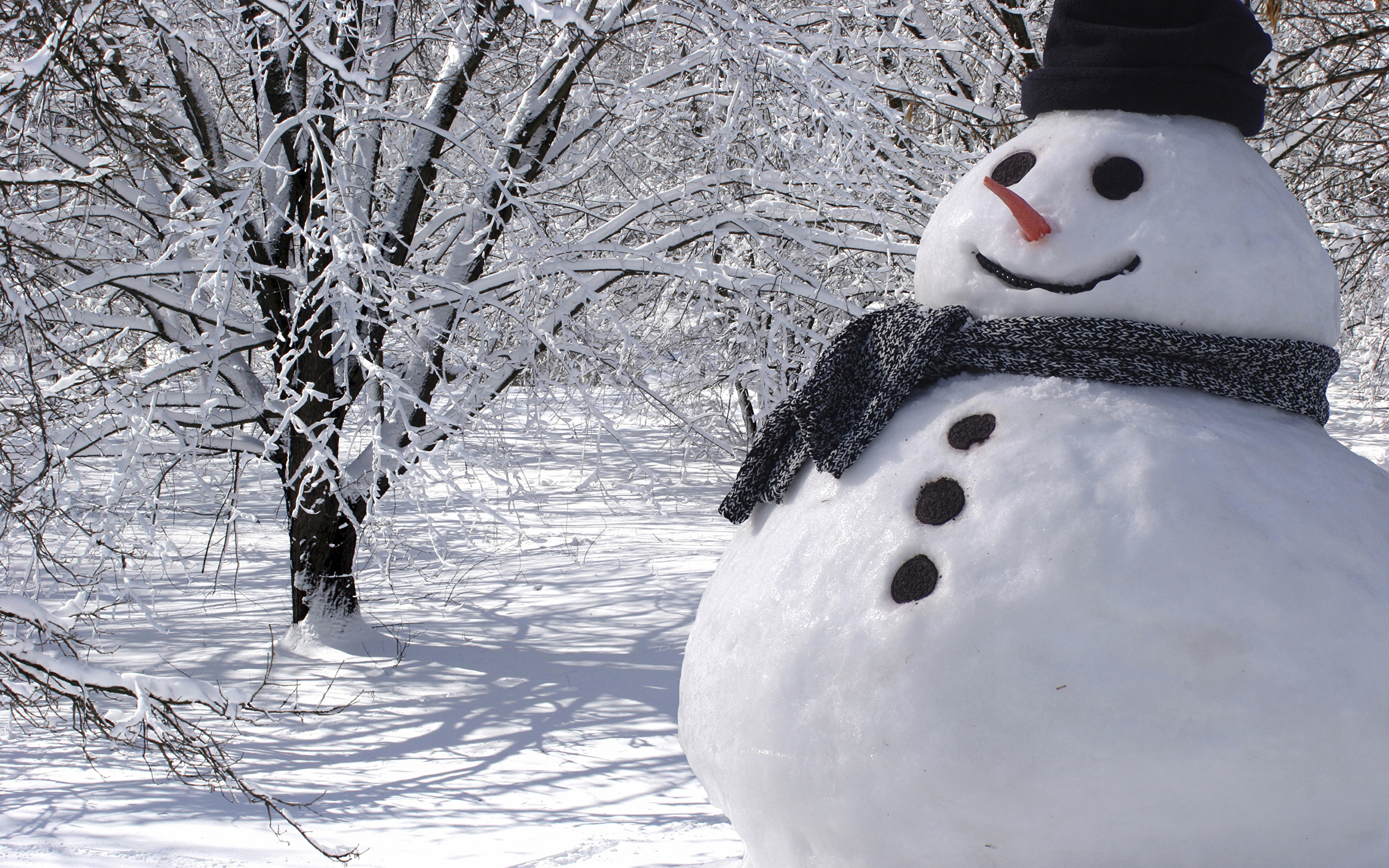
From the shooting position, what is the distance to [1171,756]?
1845 mm

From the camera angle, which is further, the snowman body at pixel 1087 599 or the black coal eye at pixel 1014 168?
the black coal eye at pixel 1014 168

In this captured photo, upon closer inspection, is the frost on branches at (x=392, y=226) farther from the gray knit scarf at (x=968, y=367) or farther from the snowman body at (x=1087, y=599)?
the snowman body at (x=1087, y=599)

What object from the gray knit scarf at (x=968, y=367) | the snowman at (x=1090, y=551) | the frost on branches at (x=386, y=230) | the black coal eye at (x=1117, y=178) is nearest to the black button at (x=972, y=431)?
the snowman at (x=1090, y=551)

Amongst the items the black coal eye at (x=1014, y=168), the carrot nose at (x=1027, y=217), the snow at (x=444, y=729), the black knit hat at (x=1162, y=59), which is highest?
the black knit hat at (x=1162, y=59)

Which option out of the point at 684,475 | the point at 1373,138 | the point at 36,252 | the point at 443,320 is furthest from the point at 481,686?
the point at 1373,138

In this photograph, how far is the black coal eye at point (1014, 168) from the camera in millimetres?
2357

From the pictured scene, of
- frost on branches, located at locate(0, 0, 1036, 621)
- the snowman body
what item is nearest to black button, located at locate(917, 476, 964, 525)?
the snowman body

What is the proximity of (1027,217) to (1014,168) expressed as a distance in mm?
230

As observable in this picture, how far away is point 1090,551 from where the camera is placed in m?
1.95

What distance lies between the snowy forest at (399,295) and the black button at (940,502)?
2045 mm

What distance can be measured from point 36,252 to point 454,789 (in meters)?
2.56

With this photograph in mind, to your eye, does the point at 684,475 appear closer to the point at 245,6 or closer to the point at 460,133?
the point at 460,133

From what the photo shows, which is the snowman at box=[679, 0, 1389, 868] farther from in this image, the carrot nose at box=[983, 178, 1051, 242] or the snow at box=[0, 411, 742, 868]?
the snow at box=[0, 411, 742, 868]

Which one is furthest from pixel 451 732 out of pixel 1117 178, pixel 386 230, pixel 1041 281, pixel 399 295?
pixel 1117 178
